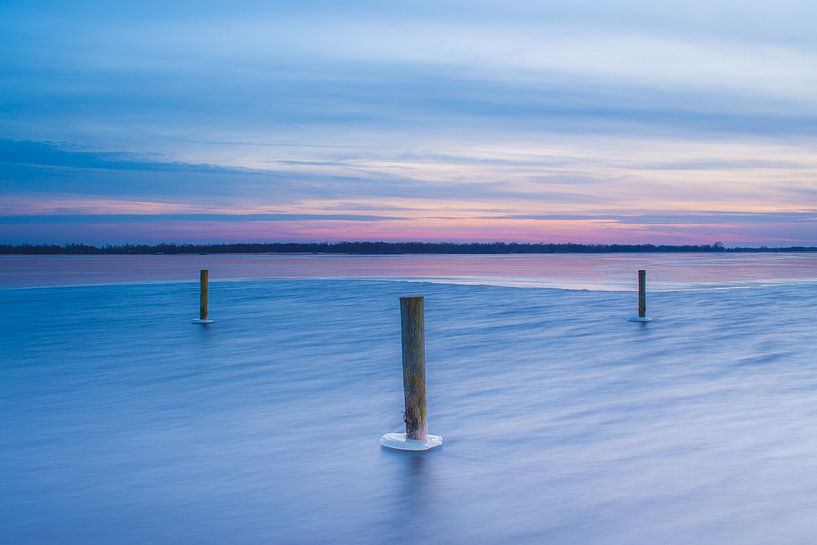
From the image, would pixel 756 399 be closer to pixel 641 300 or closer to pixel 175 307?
pixel 641 300

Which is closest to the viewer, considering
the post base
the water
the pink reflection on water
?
the water

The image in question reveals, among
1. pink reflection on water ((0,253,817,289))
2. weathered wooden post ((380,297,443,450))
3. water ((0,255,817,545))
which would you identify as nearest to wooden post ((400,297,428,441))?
weathered wooden post ((380,297,443,450))

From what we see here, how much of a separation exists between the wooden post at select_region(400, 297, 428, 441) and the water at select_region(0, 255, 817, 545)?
486 millimetres

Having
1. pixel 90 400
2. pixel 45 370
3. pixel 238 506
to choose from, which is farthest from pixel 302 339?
pixel 238 506

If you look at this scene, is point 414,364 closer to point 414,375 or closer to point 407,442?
point 414,375

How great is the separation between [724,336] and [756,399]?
8.19 meters

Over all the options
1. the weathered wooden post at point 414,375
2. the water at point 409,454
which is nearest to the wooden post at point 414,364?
the weathered wooden post at point 414,375

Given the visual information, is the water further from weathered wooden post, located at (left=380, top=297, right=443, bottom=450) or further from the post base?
weathered wooden post, located at (left=380, top=297, right=443, bottom=450)

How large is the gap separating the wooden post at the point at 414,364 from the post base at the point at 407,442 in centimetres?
7

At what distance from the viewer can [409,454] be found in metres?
7.71

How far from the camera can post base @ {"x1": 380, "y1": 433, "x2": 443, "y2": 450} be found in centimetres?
784

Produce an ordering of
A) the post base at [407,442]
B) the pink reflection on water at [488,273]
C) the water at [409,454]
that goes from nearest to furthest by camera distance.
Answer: the water at [409,454] < the post base at [407,442] < the pink reflection on water at [488,273]

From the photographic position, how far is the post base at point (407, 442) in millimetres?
7844

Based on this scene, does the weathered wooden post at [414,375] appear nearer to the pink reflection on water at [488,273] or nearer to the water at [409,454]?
the water at [409,454]
